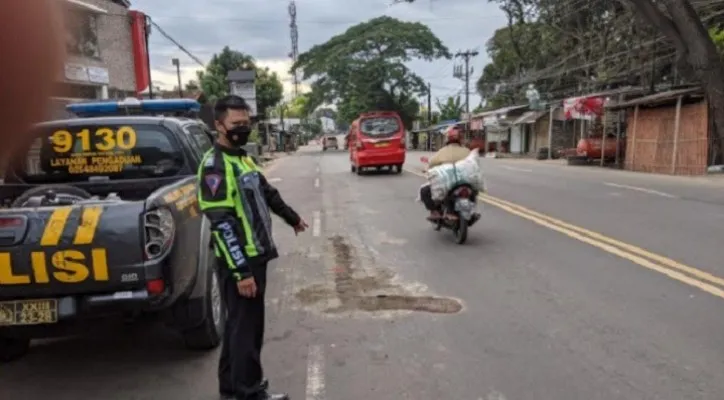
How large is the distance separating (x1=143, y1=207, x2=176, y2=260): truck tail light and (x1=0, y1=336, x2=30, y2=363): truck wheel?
62.1 inches

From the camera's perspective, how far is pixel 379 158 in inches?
907

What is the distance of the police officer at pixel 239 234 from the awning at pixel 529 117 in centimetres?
4202

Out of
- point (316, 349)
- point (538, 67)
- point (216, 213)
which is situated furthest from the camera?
point (538, 67)

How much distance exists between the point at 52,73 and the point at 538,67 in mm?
50172

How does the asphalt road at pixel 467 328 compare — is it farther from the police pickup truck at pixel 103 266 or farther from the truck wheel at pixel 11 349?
the police pickup truck at pixel 103 266

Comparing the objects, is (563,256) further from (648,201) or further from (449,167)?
(648,201)

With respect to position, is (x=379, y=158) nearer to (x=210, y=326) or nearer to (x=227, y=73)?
(x=210, y=326)

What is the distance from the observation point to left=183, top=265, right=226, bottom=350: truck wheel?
15.2 ft

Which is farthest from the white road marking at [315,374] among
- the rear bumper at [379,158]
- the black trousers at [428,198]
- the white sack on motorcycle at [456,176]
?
the rear bumper at [379,158]

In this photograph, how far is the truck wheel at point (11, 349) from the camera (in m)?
4.68

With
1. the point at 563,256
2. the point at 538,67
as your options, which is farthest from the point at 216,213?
the point at 538,67

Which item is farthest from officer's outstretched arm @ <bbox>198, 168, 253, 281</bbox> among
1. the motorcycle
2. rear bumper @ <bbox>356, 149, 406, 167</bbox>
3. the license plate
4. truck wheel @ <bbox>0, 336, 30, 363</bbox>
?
rear bumper @ <bbox>356, 149, 406, 167</bbox>

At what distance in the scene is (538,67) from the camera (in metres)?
48.4

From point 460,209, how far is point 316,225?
10.4ft
